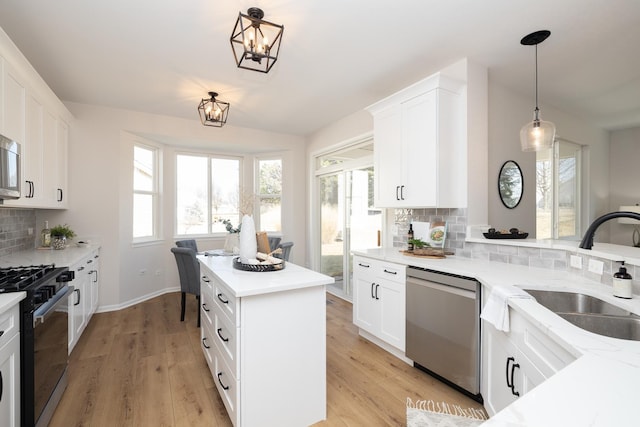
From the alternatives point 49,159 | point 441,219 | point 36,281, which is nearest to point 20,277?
point 36,281

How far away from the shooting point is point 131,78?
3.09 m

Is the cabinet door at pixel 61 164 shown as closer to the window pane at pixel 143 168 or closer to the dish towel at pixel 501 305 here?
the window pane at pixel 143 168

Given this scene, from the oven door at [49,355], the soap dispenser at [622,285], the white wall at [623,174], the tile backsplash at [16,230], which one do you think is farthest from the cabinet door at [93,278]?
the white wall at [623,174]

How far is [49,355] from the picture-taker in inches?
70.7

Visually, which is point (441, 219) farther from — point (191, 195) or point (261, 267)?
point (191, 195)

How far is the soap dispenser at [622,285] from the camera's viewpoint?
1.46m

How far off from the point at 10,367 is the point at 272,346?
1.25 metres

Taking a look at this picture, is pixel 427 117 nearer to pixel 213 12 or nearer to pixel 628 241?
pixel 213 12

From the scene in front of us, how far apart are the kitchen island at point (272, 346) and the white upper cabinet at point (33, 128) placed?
1991mm

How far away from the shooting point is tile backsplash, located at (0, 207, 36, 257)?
113 inches

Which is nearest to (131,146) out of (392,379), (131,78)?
(131,78)

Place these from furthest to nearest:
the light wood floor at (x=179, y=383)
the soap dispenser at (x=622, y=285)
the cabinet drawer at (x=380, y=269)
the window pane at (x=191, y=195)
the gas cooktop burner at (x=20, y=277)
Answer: the window pane at (x=191, y=195)
the cabinet drawer at (x=380, y=269)
the light wood floor at (x=179, y=383)
the gas cooktop burner at (x=20, y=277)
the soap dispenser at (x=622, y=285)

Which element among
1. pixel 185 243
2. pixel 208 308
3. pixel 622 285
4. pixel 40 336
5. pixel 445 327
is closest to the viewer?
pixel 622 285

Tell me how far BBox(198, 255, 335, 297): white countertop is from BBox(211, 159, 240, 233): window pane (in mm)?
3348
